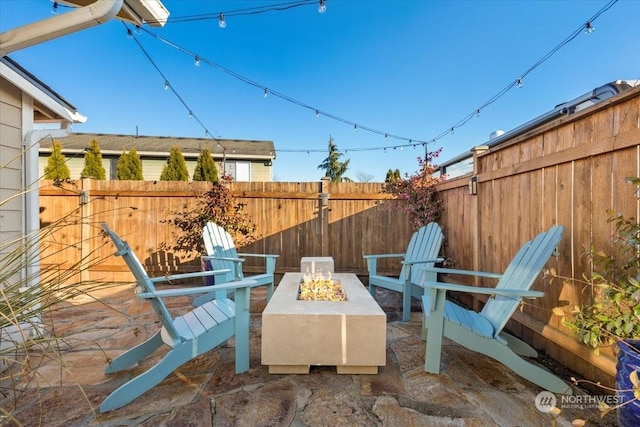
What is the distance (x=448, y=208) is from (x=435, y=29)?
344cm

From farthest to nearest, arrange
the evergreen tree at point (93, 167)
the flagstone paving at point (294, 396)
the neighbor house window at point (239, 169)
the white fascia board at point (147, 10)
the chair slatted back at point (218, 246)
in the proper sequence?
1. the neighbor house window at point (239, 169)
2. the evergreen tree at point (93, 167)
3. the chair slatted back at point (218, 246)
4. the white fascia board at point (147, 10)
5. the flagstone paving at point (294, 396)

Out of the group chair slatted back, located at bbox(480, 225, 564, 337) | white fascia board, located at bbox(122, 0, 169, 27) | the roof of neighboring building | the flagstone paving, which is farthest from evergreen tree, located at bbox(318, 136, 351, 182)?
the flagstone paving

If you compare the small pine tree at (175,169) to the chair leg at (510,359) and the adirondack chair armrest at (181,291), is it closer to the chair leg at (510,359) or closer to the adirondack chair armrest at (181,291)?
the adirondack chair armrest at (181,291)

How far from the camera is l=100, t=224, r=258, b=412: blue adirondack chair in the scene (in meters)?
1.72

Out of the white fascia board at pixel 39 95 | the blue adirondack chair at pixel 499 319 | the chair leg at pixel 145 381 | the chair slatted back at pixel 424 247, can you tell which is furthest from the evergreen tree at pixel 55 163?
the chair slatted back at pixel 424 247

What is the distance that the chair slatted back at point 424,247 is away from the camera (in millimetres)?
3330

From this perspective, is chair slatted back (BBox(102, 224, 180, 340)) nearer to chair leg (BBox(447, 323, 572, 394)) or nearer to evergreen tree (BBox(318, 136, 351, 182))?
chair leg (BBox(447, 323, 572, 394))

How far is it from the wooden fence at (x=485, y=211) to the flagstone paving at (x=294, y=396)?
1.87 feet

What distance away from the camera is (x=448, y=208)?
4.14m

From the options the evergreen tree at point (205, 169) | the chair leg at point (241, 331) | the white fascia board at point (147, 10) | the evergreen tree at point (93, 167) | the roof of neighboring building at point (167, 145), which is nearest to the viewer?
the chair leg at point (241, 331)

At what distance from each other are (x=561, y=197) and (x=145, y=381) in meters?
2.90

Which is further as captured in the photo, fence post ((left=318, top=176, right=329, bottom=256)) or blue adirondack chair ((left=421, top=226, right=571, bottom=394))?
fence post ((left=318, top=176, right=329, bottom=256))

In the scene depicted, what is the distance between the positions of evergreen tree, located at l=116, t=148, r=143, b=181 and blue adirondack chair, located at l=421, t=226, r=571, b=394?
8530mm

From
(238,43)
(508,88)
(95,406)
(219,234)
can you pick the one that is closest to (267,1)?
(238,43)
